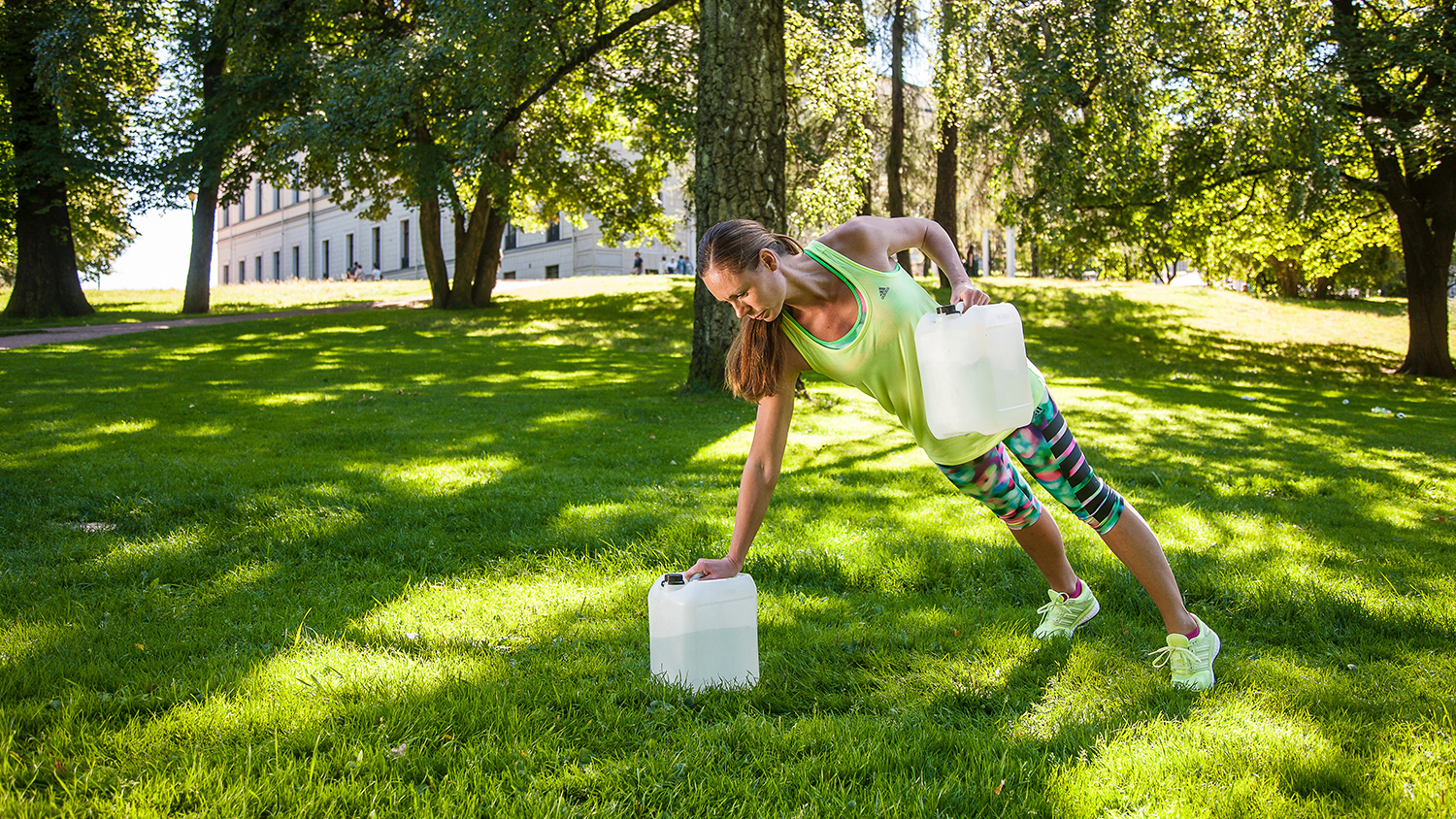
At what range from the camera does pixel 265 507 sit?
5559 mm

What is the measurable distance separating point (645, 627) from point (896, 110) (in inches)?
794

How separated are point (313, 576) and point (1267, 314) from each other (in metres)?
29.7

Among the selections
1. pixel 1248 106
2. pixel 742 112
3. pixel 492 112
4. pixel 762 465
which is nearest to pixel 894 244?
Result: pixel 762 465

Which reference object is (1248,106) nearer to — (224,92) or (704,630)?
(704,630)

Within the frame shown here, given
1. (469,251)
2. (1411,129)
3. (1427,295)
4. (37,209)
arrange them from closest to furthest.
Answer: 1. (1411,129)
2. (1427,295)
3. (37,209)
4. (469,251)

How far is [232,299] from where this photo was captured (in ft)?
96.2

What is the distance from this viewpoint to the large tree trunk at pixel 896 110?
19.2 metres

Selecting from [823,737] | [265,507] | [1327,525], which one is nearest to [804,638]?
[823,737]

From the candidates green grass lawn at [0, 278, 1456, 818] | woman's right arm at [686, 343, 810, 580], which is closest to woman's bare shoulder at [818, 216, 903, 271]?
woman's right arm at [686, 343, 810, 580]

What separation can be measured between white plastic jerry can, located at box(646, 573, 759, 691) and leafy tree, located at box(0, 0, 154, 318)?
21.7 meters

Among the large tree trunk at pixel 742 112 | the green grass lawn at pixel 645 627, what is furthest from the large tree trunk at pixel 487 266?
the large tree trunk at pixel 742 112

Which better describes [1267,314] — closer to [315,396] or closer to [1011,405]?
[315,396]

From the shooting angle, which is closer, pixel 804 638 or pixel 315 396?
pixel 804 638

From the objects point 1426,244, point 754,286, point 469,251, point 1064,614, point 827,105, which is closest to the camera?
point 754,286
